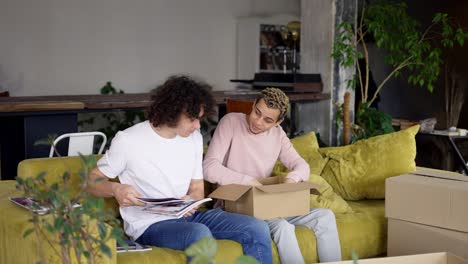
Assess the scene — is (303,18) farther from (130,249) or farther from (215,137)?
(130,249)

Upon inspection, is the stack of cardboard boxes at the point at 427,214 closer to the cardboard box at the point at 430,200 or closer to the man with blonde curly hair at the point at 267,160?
the cardboard box at the point at 430,200

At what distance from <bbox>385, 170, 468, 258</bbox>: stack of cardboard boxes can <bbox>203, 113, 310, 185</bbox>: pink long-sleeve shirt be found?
51cm

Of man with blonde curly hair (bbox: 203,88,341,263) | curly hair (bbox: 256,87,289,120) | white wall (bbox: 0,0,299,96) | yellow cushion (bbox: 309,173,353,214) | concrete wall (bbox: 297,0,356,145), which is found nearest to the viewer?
man with blonde curly hair (bbox: 203,88,341,263)

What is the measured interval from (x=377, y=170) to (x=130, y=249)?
1829 mm

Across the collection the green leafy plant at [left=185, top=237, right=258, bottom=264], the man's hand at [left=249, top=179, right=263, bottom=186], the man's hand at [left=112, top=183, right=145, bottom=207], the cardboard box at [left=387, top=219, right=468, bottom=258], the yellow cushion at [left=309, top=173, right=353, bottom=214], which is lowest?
the cardboard box at [left=387, top=219, right=468, bottom=258]

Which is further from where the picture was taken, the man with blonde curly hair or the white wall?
the white wall

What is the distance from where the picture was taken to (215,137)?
13.1 feet

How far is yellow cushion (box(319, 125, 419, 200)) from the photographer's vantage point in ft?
14.9

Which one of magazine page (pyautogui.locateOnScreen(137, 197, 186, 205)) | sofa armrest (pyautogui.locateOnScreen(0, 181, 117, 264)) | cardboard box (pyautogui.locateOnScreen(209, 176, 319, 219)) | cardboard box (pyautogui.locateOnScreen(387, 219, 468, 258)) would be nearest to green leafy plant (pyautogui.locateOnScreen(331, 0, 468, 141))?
cardboard box (pyautogui.locateOnScreen(387, 219, 468, 258))

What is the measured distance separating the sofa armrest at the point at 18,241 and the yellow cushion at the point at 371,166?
189cm

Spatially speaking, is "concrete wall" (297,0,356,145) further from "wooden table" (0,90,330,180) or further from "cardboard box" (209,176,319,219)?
"cardboard box" (209,176,319,219)

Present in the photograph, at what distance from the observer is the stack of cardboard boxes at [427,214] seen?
377cm

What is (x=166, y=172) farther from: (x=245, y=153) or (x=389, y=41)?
(x=389, y=41)

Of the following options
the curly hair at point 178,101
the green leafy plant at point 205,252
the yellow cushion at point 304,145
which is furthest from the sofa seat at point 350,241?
the green leafy plant at point 205,252
